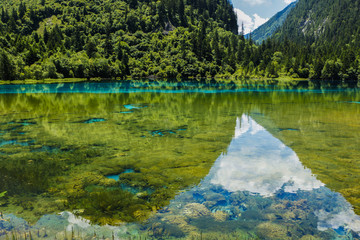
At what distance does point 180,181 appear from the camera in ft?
45.9

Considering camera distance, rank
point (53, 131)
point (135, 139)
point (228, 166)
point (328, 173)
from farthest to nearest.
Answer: point (53, 131)
point (135, 139)
point (228, 166)
point (328, 173)

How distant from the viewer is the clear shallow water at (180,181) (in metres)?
9.83

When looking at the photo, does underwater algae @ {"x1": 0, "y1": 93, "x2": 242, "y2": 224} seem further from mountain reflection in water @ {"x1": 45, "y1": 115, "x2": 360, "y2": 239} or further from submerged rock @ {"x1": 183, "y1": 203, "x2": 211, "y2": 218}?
submerged rock @ {"x1": 183, "y1": 203, "x2": 211, "y2": 218}

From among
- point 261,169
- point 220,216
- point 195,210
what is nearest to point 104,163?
point 195,210

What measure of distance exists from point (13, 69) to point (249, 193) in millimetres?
128334

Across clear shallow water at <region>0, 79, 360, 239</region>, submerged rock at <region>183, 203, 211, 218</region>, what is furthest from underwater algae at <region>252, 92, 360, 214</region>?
submerged rock at <region>183, 203, 211, 218</region>

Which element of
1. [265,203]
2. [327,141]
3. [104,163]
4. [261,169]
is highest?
[327,141]

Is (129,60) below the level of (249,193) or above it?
above

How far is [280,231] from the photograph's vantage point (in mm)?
9586

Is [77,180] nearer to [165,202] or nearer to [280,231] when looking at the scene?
[165,202]

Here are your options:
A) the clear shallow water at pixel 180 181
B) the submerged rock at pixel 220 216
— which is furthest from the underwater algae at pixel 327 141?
the submerged rock at pixel 220 216

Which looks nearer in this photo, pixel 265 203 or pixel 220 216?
pixel 220 216

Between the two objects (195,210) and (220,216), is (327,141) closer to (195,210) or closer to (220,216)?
(220,216)

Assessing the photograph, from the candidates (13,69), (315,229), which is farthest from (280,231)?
(13,69)
